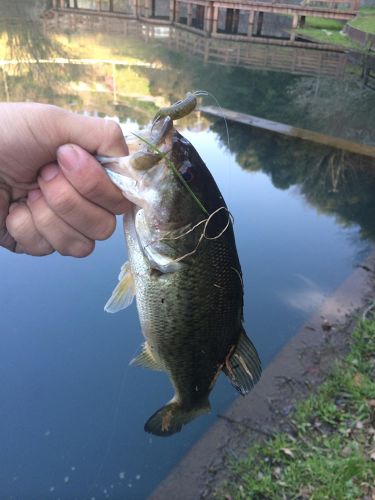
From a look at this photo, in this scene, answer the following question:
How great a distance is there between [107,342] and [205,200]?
256 centimetres

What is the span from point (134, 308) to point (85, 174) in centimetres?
280

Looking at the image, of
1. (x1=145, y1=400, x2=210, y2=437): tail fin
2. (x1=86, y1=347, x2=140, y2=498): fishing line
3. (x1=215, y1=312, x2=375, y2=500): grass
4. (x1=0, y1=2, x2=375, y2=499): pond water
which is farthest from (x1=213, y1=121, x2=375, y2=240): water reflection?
(x1=145, y1=400, x2=210, y2=437): tail fin

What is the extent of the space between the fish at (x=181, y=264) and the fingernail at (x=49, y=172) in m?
0.17

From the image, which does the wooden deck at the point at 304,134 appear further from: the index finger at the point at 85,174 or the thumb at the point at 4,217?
the index finger at the point at 85,174

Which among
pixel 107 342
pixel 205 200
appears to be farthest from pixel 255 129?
pixel 205 200

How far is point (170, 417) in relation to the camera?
5.69 feet

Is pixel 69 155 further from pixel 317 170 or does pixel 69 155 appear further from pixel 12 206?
pixel 317 170

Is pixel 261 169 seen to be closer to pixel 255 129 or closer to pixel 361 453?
pixel 255 129

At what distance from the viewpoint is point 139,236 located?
1411 mm

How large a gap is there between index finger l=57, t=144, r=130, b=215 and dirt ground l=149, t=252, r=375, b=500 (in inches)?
→ 78.1

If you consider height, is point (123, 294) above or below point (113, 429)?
above

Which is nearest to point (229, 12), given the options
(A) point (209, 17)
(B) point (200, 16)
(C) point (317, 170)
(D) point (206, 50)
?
(B) point (200, 16)

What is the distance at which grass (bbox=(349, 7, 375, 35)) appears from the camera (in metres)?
16.7

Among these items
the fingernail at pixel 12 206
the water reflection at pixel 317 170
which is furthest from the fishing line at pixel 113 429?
the water reflection at pixel 317 170
